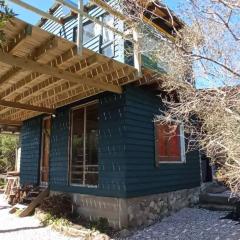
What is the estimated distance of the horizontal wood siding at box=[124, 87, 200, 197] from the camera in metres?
7.27

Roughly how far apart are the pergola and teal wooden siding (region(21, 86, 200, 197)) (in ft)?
1.89

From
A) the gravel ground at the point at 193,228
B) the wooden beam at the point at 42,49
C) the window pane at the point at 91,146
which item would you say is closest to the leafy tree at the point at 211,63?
the gravel ground at the point at 193,228

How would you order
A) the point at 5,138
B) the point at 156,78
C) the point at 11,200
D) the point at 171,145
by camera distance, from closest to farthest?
1. the point at 156,78
2. the point at 171,145
3. the point at 11,200
4. the point at 5,138

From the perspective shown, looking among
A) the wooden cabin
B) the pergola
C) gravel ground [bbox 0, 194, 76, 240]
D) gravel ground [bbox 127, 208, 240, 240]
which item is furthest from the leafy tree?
gravel ground [bbox 0, 194, 76, 240]

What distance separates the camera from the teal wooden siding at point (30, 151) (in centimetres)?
1109

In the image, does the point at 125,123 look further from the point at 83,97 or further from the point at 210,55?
the point at 210,55

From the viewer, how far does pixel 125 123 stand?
7258 mm

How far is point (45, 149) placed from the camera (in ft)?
36.1

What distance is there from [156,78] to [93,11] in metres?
3.64

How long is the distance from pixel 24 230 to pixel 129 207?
8.27ft

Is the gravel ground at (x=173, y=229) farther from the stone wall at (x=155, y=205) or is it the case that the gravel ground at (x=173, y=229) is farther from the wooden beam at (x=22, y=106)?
the wooden beam at (x=22, y=106)

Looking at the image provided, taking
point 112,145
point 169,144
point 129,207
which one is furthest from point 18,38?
point 169,144

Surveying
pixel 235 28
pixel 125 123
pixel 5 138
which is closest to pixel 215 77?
pixel 235 28

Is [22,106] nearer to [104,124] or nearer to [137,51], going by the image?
[104,124]
